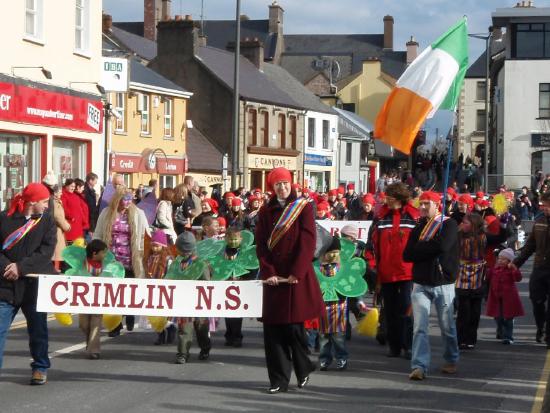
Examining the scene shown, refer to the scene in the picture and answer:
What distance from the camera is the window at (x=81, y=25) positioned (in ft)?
92.4

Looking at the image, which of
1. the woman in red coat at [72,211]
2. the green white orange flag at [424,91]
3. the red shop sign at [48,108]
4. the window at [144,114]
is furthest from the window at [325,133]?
the green white orange flag at [424,91]

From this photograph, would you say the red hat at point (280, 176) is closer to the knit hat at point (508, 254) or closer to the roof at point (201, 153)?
the knit hat at point (508, 254)

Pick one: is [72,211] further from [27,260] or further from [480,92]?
[480,92]

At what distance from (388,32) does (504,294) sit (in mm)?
95210

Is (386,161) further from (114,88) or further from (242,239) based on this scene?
(242,239)

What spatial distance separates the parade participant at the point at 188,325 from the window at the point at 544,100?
50.0m

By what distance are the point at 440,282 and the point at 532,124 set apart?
50.5 meters

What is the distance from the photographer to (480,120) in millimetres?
87938

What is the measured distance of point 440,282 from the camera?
34.8 ft

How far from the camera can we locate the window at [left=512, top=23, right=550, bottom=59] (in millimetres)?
59719

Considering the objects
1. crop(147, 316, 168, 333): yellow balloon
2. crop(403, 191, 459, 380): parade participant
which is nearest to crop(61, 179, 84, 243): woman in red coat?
crop(147, 316, 168, 333): yellow balloon

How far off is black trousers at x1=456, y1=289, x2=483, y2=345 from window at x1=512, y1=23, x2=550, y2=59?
4880 cm

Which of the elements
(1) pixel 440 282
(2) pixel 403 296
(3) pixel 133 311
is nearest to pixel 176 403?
(3) pixel 133 311

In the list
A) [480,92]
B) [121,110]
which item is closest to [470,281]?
[121,110]
